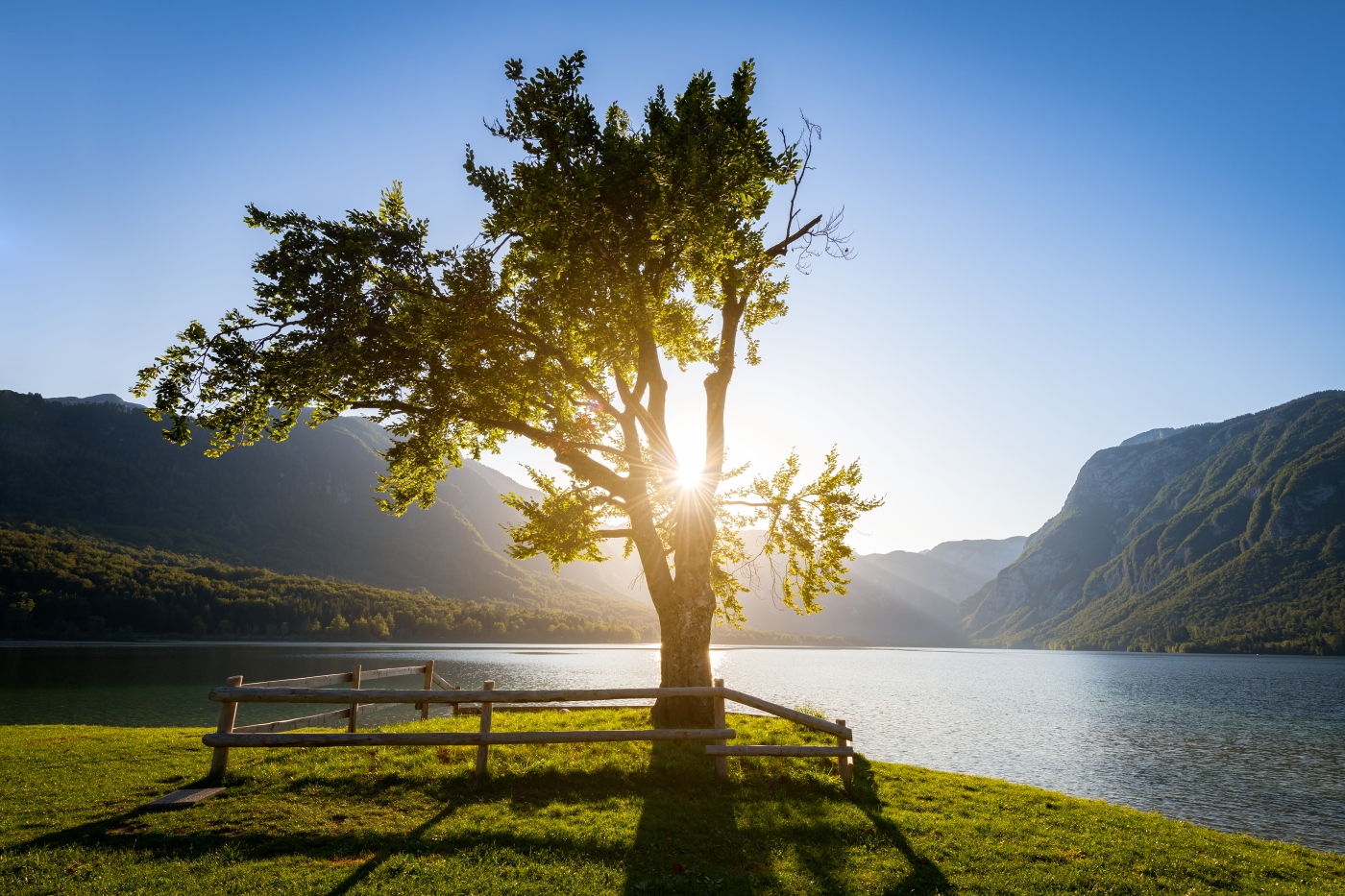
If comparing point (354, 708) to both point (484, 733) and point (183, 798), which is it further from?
point (484, 733)

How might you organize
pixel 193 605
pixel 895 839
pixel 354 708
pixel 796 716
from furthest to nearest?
1. pixel 193 605
2. pixel 354 708
3. pixel 796 716
4. pixel 895 839

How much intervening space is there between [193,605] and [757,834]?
178 metres

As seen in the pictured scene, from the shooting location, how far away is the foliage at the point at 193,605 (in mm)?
130250

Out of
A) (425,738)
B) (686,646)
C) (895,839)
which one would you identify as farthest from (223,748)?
(895,839)

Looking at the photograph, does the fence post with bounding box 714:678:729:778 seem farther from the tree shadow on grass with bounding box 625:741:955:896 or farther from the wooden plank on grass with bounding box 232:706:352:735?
the wooden plank on grass with bounding box 232:706:352:735

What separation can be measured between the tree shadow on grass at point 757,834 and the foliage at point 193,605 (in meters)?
168

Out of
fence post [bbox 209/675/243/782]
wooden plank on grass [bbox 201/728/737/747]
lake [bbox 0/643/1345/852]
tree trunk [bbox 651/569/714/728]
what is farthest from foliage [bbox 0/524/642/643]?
tree trunk [bbox 651/569/714/728]

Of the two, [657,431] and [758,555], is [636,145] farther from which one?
[758,555]

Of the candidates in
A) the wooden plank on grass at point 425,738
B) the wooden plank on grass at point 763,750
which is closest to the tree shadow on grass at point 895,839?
the wooden plank on grass at point 763,750

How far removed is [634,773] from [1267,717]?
213ft

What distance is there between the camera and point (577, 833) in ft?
31.4

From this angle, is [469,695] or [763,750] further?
[469,695]

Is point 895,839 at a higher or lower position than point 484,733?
lower

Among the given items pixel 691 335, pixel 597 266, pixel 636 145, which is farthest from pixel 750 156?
pixel 691 335
